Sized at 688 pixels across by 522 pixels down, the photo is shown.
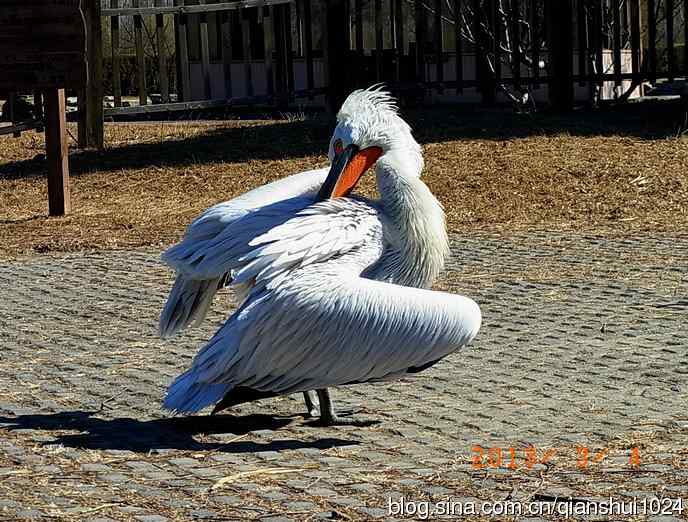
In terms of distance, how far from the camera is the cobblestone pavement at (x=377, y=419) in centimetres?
439

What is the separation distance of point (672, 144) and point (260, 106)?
1044cm

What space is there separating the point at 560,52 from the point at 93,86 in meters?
5.80

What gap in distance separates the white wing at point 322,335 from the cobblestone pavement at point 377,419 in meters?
0.25

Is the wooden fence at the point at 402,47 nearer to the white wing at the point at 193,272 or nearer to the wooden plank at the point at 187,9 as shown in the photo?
the wooden plank at the point at 187,9

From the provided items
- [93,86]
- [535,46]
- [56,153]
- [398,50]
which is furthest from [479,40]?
[56,153]

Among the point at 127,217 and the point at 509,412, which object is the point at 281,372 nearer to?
the point at 509,412

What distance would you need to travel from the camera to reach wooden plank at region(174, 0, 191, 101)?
71.4 feet

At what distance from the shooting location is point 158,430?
17.7ft

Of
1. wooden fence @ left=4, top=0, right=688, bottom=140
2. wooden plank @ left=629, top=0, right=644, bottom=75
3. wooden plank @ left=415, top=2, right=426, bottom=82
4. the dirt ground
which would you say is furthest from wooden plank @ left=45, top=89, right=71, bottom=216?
wooden plank @ left=629, top=0, right=644, bottom=75

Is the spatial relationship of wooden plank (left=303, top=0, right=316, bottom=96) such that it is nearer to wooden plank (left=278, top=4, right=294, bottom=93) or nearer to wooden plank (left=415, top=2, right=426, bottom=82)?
wooden plank (left=278, top=4, right=294, bottom=93)

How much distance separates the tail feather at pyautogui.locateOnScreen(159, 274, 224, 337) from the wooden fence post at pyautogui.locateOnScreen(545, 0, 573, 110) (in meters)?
11.4

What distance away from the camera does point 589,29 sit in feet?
66.1

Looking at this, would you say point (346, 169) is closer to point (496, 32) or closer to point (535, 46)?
point (496, 32)

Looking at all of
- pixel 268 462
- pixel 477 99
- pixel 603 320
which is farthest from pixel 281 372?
pixel 477 99
